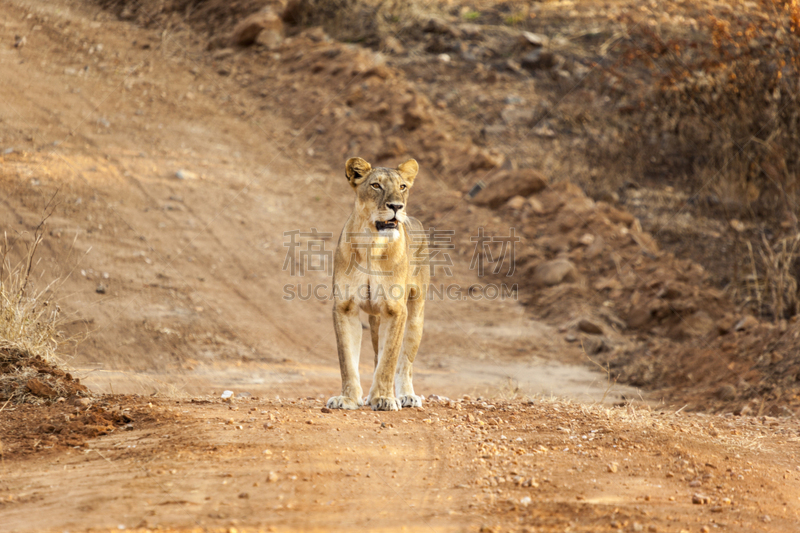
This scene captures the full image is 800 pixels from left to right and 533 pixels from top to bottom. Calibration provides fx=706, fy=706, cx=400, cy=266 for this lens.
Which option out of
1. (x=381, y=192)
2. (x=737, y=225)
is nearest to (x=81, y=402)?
(x=381, y=192)

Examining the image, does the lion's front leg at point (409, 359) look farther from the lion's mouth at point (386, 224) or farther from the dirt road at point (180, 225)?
the dirt road at point (180, 225)

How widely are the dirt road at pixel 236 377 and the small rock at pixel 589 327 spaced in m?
0.56

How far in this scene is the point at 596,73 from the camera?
20094mm

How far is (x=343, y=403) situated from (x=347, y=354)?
0.43 metres

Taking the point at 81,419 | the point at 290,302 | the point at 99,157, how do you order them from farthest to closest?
1. the point at 99,157
2. the point at 290,302
3. the point at 81,419

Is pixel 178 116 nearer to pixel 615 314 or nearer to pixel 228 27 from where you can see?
pixel 228 27

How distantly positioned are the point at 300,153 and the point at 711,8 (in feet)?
41.4

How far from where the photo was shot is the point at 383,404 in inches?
244

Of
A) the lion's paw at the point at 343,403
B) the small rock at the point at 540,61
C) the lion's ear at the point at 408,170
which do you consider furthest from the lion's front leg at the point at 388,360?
the small rock at the point at 540,61

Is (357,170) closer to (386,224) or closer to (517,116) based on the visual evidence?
(386,224)

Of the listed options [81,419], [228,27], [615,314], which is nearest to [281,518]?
[81,419]

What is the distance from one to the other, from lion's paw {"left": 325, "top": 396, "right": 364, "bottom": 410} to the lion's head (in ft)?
4.98

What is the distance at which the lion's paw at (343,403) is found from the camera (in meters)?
6.18

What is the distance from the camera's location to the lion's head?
605 centimetres
